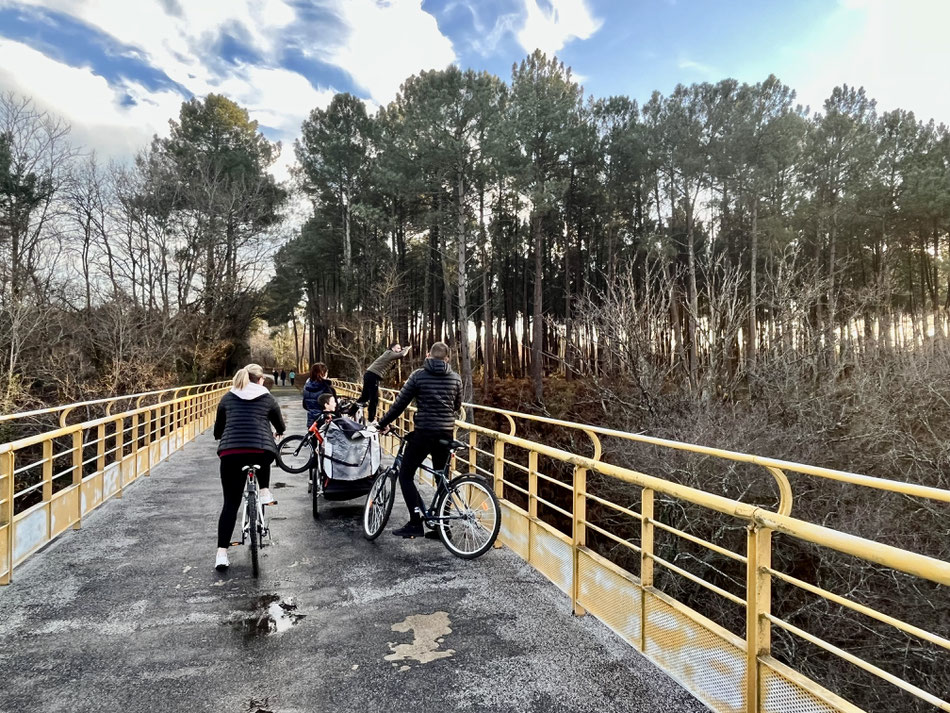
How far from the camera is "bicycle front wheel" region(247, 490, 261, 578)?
15.3ft

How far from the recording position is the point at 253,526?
4.71 metres

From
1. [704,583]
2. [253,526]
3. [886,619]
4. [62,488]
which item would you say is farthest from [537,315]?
[886,619]

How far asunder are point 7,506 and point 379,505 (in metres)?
2.93

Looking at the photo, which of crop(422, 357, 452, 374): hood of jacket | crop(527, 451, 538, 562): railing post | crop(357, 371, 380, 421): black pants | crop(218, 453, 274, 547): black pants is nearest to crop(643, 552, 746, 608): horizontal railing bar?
crop(527, 451, 538, 562): railing post

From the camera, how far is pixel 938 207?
26359 millimetres

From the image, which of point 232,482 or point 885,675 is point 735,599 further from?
point 232,482

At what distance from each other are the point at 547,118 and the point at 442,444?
2140cm

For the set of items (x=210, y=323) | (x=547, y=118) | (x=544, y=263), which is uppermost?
(x=547, y=118)

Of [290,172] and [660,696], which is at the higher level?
[290,172]

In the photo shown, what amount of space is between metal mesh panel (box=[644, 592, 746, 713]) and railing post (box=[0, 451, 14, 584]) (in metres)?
4.64

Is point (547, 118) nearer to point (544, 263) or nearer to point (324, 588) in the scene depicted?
point (544, 263)

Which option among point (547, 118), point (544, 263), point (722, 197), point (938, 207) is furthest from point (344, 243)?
point (938, 207)

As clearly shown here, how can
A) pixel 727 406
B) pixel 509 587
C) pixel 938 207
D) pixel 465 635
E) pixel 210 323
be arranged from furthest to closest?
1. pixel 210 323
2. pixel 938 207
3. pixel 727 406
4. pixel 509 587
5. pixel 465 635

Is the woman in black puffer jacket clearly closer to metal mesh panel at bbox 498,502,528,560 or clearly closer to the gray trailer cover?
the gray trailer cover
